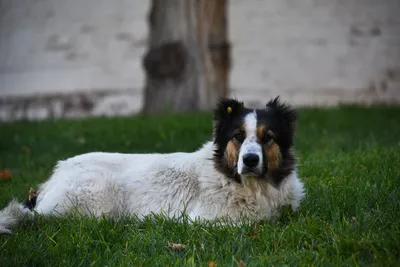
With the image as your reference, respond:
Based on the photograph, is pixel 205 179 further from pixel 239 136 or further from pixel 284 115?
pixel 284 115

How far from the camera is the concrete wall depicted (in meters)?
15.0

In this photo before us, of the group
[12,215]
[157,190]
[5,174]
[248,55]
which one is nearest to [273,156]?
[157,190]

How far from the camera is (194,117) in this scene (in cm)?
1034

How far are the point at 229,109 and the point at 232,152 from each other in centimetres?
39

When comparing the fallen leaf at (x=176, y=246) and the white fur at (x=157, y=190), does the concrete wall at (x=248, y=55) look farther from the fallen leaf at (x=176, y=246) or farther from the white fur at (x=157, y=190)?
the fallen leaf at (x=176, y=246)

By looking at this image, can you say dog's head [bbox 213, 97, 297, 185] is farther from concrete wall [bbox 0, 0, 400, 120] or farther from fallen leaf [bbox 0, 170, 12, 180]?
concrete wall [bbox 0, 0, 400, 120]

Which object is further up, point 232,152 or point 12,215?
point 232,152

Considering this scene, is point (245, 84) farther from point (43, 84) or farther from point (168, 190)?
point (168, 190)

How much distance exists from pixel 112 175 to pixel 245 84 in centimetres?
968

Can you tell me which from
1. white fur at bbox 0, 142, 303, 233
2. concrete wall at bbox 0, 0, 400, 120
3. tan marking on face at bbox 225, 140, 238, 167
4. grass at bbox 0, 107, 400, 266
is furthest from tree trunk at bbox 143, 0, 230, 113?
Answer: tan marking on face at bbox 225, 140, 238, 167

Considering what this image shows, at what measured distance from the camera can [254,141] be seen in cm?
524

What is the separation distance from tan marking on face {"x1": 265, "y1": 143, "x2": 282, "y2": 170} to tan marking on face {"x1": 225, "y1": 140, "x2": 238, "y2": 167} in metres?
0.26

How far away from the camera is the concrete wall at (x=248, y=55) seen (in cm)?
1497

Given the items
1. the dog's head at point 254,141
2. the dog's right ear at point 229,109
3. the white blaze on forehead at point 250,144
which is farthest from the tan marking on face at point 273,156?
the dog's right ear at point 229,109
